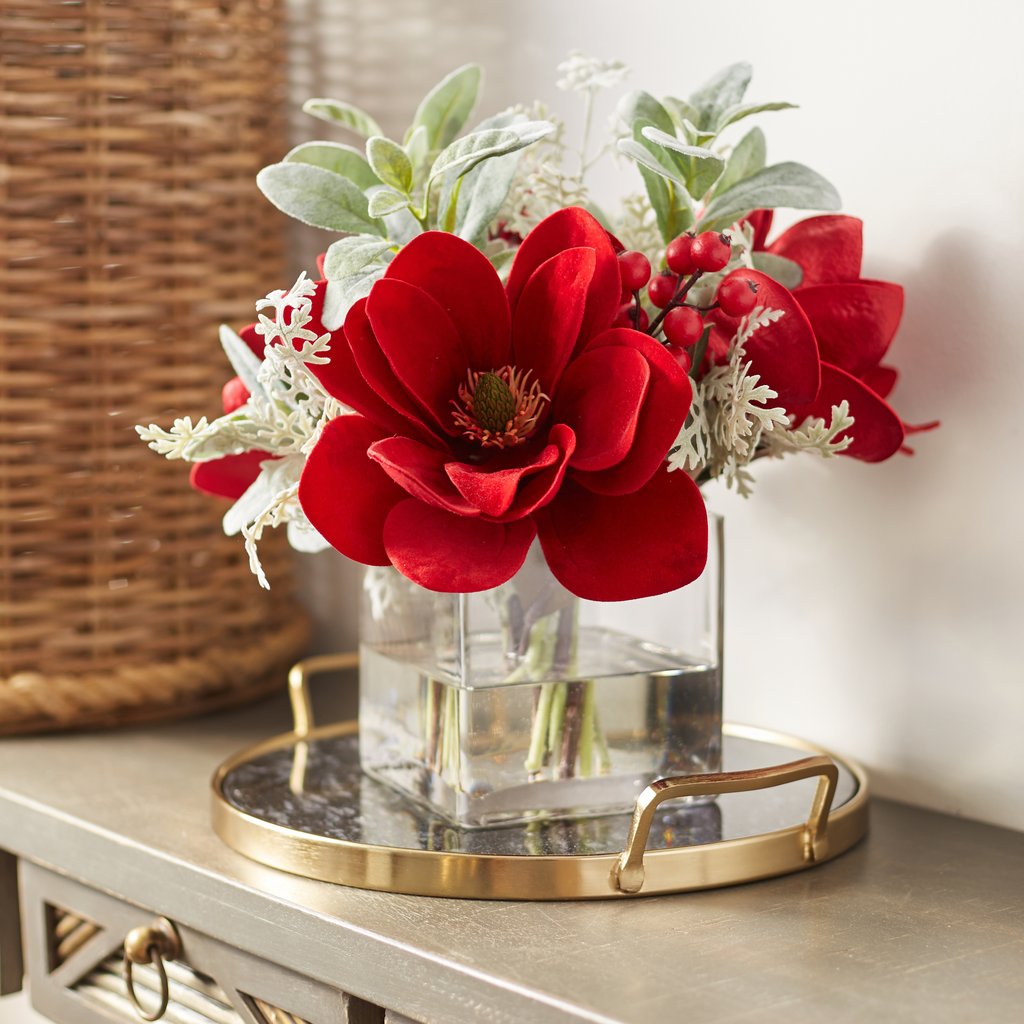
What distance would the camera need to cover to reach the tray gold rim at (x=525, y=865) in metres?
0.53

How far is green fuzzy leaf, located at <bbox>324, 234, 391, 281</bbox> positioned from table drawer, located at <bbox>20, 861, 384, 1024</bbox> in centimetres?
27

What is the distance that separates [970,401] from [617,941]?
1.00ft

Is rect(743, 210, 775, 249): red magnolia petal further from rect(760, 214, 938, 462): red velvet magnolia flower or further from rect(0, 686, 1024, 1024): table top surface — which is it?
rect(0, 686, 1024, 1024): table top surface

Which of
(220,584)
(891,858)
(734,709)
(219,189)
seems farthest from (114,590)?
(891,858)

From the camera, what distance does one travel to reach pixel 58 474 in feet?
2.67

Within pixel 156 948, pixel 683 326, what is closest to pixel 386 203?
pixel 683 326

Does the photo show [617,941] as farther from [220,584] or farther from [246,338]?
[220,584]

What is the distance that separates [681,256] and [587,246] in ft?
0.12

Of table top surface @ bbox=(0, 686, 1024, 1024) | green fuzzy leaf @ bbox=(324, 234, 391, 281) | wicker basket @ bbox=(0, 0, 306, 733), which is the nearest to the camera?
table top surface @ bbox=(0, 686, 1024, 1024)

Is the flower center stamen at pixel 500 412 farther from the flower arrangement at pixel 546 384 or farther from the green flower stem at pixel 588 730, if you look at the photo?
the green flower stem at pixel 588 730

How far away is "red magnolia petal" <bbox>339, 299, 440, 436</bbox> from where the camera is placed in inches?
20.3

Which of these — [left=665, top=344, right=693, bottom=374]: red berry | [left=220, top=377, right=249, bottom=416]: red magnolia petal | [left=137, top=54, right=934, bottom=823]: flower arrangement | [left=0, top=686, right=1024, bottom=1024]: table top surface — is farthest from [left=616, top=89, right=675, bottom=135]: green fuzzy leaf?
[left=0, top=686, right=1024, bottom=1024]: table top surface

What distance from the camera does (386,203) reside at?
0.54 metres

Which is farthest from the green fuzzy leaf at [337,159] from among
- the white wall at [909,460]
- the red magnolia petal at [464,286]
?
the white wall at [909,460]
